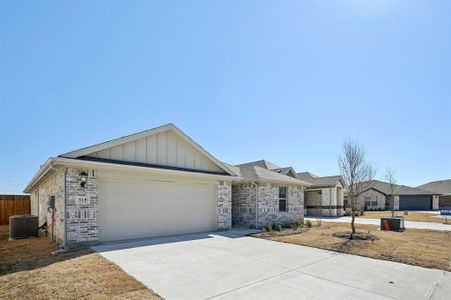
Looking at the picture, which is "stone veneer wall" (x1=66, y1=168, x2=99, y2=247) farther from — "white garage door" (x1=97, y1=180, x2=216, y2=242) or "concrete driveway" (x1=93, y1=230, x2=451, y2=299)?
"concrete driveway" (x1=93, y1=230, x2=451, y2=299)

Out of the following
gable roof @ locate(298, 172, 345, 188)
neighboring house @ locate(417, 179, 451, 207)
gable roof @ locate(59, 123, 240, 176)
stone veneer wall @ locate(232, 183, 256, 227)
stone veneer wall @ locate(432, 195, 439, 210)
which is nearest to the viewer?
gable roof @ locate(59, 123, 240, 176)

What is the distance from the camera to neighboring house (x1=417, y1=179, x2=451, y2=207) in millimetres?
45781

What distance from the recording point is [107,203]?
9898 mm

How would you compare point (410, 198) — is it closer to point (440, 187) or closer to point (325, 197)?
point (440, 187)

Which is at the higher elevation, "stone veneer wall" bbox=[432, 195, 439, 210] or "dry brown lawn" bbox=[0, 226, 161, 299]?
"dry brown lawn" bbox=[0, 226, 161, 299]

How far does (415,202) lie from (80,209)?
48803 mm

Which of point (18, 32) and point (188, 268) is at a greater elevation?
point (18, 32)

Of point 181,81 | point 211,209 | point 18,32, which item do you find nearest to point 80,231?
point 211,209

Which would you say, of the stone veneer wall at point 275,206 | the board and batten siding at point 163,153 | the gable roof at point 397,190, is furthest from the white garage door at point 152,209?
the gable roof at point 397,190

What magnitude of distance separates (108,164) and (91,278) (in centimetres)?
469

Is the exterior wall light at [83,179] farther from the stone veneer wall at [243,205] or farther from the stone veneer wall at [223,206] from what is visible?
the stone veneer wall at [243,205]

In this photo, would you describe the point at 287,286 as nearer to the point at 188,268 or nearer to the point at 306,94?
the point at 188,268

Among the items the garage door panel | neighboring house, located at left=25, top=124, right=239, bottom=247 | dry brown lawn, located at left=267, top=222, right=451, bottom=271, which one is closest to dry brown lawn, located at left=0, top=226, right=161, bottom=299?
neighboring house, located at left=25, top=124, right=239, bottom=247

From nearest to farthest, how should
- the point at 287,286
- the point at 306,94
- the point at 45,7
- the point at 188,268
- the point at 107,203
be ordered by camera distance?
the point at 287,286, the point at 188,268, the point at 45,7, the point at 107,203, the point at 306,94
